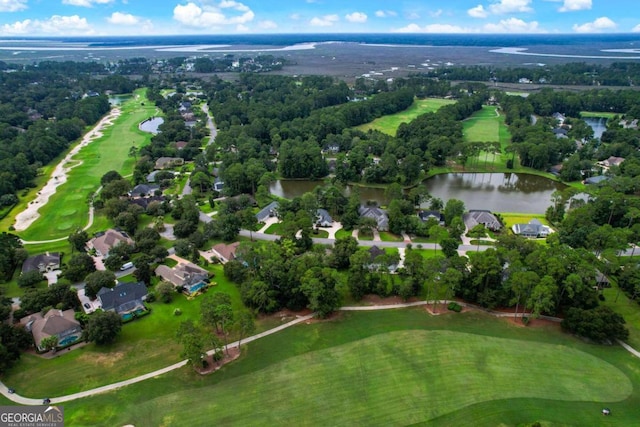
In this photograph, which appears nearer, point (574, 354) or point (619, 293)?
point (574, 354)

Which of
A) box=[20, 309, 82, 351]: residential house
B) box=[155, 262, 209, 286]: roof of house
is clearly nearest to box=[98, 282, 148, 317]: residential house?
box=[20, 309, 82, 351]: residential house

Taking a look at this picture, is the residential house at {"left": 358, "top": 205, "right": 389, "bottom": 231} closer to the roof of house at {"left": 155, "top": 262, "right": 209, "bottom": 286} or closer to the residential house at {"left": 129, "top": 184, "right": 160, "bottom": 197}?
the roof of house at {"left": 155, "top": 262, "right": 209, "bottom": 286}

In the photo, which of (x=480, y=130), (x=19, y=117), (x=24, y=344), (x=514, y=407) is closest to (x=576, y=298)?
(x=514, y=407)

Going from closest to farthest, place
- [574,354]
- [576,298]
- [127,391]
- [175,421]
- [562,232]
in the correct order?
[175,421] → [127,391] → [574,354] → [576,298] → [562,232]

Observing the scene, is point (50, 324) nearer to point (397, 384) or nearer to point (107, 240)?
point (107, 240)

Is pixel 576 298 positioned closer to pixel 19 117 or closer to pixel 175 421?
pixel 175 421

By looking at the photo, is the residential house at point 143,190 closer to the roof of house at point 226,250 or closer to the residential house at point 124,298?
the roof of house at point 226,250

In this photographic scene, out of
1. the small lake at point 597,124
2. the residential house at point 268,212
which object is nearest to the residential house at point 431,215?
the residential house at point 268,212
